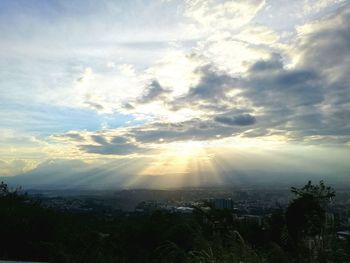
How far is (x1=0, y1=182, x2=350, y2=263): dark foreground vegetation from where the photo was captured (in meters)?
5.73

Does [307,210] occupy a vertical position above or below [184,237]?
above

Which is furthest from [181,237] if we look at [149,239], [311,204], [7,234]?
[7,234]

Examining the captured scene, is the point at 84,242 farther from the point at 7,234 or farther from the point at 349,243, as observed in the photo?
the point at 349,243

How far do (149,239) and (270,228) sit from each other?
368 cm

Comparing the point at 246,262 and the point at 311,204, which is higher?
the point at 311,204

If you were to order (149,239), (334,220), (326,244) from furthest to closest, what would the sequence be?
(149,239)
(334,220)
(326,244)

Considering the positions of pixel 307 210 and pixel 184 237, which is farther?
pixel 184 237

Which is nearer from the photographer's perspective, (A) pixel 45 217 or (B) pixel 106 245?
(A) pixel 45 217

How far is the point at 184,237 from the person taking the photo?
10.0 m

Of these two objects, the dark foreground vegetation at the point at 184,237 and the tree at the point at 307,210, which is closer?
the dark foreground vegetation at the point at 184,237

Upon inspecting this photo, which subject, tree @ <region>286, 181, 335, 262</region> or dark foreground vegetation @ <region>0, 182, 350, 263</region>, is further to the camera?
tree @ <region>286, 181, 335, 262</region>

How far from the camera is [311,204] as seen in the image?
32.4ft

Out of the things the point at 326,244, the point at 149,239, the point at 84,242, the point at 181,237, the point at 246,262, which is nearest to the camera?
the point at 246,262

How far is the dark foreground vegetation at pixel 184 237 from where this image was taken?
5730mm
